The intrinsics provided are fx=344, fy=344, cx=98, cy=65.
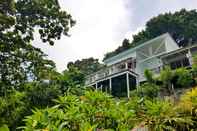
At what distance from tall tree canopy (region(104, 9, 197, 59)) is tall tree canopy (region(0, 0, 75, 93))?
1489 inches

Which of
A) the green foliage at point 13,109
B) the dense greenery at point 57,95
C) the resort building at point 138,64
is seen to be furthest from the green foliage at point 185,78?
the green foliage at point 13,109

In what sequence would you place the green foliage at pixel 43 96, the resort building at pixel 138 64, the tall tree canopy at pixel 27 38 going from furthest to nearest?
the resort building at pixel 138 64 < the green foliage at pixel 43 96 < the tall tree canopy at pixel 27 38

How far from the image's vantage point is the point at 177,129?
5977 mm

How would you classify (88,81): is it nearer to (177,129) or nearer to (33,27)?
(33,27)

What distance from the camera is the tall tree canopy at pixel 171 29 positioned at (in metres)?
55.0

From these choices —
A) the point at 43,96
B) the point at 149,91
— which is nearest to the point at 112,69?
the point at 43,96

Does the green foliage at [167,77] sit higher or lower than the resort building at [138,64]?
lower

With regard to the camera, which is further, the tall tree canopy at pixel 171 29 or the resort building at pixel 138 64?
the tall tree canopy at pixel 171 29

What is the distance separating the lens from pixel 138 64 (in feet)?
123

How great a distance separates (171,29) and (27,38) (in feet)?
138

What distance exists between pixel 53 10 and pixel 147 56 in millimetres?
21891

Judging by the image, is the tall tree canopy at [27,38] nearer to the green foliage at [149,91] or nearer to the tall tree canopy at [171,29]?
the green foliage at [149,91]

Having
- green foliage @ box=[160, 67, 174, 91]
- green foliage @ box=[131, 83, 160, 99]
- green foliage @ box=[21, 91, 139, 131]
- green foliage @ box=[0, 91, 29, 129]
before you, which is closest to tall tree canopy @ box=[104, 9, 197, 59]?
green foliage @ box=[160, 67, 174, 91]

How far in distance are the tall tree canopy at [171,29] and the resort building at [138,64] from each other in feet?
47.8
